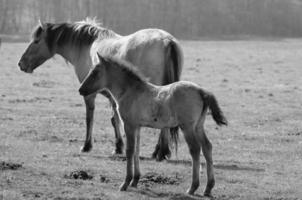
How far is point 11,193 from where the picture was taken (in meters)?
8.26

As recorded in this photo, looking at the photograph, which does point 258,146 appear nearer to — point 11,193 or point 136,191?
point 136,191

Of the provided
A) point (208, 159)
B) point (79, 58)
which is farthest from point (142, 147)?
point (208, 159)

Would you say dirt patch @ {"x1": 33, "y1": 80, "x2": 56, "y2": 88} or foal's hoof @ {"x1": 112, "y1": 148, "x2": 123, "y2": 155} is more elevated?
dirt patch @ {"x1": 33, "y1": 80, "x2": 56, "y2": 88}

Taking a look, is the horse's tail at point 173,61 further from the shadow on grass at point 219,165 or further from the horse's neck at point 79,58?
the horse's neck at point 79,58

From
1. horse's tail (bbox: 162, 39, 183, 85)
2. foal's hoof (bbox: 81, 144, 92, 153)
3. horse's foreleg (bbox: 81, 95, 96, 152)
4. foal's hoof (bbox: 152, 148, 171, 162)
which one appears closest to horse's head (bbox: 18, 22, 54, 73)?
horse's foreleg (bbox: 81, 95, 96, 152)

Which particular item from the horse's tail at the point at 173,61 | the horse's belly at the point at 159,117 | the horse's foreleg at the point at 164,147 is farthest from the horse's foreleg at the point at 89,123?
the horse's belly at the point at 159,117

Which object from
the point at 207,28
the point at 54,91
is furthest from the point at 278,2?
the point at 54,91

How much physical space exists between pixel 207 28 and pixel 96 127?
5593 centimetres

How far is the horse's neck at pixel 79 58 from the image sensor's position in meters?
12.7

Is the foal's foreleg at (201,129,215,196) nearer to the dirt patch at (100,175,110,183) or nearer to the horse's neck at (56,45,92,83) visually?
the dirt patch at (100,175,110,183)

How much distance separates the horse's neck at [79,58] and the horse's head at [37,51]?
0.32 metres


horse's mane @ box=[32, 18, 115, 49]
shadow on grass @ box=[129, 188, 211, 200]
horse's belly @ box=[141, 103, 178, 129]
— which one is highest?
horse's mane @ box=[32, 18, 115, 49]

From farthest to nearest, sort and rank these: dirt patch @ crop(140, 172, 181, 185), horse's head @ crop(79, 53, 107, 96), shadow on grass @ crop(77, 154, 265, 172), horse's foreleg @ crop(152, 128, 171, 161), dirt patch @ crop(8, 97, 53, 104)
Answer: dirt patch @ crop(8, 97, 53, 104)
horse's foreleg @ crop(152, 128, 171, 161)
shadow on grass @ crop(77, 154, 265, 172)
dirt patch @ crop(140, 172, 181, 185)
horse's head @ crop(79, 53, 107, 96)

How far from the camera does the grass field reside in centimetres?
890
